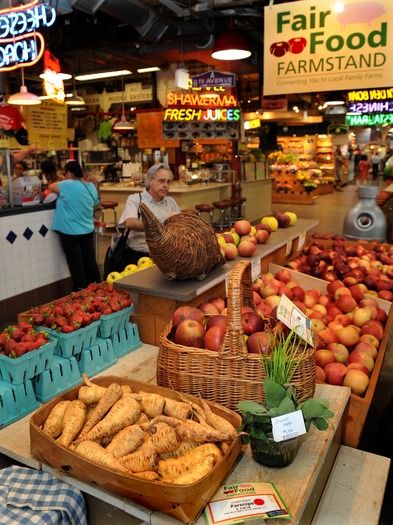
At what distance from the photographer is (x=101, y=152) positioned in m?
14.2

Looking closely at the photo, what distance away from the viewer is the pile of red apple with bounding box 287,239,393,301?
12.8 ft

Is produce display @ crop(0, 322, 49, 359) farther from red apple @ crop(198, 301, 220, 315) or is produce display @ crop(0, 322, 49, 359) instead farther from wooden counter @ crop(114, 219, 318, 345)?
red apple @ crop(198, 301, 220, 315)

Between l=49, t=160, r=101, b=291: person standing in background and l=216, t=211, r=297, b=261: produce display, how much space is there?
8.22 ft

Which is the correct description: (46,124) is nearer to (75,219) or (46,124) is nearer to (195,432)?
(75,219)

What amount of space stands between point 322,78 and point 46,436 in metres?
4.19

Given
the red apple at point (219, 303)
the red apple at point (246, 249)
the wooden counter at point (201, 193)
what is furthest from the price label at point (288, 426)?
the wooden counter at point (201, 193)

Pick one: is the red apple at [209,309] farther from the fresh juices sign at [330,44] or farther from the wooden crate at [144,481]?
the fresh juices sign at [330,44]

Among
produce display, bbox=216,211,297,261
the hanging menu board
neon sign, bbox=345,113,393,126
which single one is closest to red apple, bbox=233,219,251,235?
produce display, bbox=216,211,297,261

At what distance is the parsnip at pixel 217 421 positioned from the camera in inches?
61.0

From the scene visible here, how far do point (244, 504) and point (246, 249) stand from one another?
83.3 inches

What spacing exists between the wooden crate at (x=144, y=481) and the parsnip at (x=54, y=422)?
30 mm

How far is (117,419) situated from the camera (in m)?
1.58

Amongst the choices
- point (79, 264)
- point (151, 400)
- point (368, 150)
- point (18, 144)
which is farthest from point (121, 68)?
point (368, 150)

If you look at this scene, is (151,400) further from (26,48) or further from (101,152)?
(101,152)
